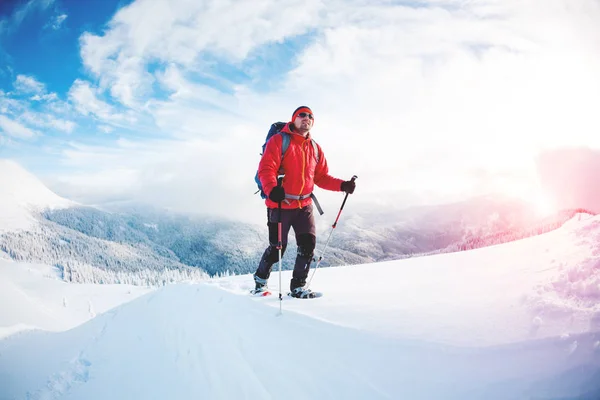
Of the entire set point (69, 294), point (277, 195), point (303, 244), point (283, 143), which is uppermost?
point (283, 143)

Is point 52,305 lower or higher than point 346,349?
lower

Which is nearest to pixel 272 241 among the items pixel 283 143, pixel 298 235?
pixel 298 235

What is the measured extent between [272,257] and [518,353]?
3977 millimetres

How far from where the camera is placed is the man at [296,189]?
15.9 ft

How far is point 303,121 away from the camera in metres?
4.98

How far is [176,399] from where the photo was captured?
306cm

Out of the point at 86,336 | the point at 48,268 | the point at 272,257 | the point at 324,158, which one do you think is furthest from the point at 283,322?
the point at 48,268

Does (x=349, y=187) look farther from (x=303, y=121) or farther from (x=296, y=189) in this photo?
(x=303, y=121)

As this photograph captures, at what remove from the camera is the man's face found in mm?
4977

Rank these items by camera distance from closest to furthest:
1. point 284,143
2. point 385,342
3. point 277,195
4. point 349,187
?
point 385,342
point 277,195
point 284,143
point 349,187

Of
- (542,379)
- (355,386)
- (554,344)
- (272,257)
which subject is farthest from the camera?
(272,257)

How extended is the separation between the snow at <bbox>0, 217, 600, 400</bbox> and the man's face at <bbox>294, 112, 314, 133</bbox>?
2994 mm

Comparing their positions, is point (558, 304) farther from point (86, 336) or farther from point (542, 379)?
point (86, 336)

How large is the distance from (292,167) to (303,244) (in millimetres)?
1474
